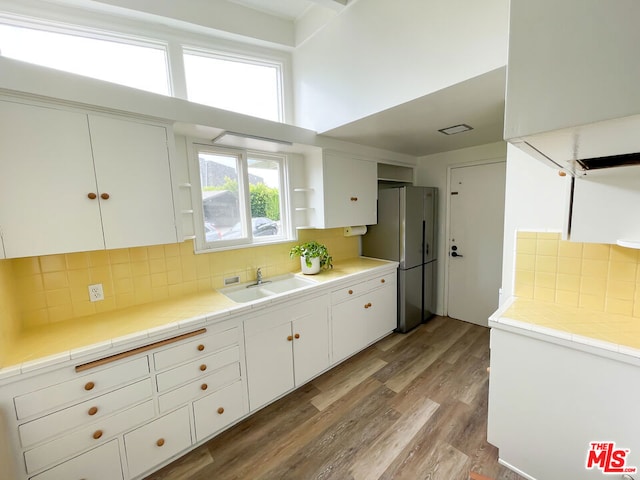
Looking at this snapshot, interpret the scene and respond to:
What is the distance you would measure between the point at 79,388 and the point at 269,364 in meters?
1.07

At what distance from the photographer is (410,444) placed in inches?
64.4

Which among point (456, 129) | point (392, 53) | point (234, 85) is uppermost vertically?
point (234, 85)

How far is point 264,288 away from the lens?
2350 mm

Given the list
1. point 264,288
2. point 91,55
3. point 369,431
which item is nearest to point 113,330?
point 264,288

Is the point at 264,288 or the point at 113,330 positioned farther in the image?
the point at 264,288

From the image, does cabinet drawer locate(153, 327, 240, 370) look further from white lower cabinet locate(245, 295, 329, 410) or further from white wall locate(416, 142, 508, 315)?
white wall locate(416, 142, 508, 315)

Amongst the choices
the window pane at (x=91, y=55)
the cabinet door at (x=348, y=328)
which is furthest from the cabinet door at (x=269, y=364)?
the window pane at (x=91, y=55)

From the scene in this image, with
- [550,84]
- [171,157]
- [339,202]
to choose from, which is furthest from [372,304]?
[550,84]

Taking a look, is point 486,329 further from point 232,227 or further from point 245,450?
point 232,227

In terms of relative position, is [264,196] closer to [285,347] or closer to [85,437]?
[285,347]

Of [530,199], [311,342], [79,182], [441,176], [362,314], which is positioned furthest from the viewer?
[441,176]

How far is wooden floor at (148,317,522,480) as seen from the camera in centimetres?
149

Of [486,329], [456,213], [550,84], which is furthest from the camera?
[456,213]

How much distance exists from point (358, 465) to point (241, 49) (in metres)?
3.28
